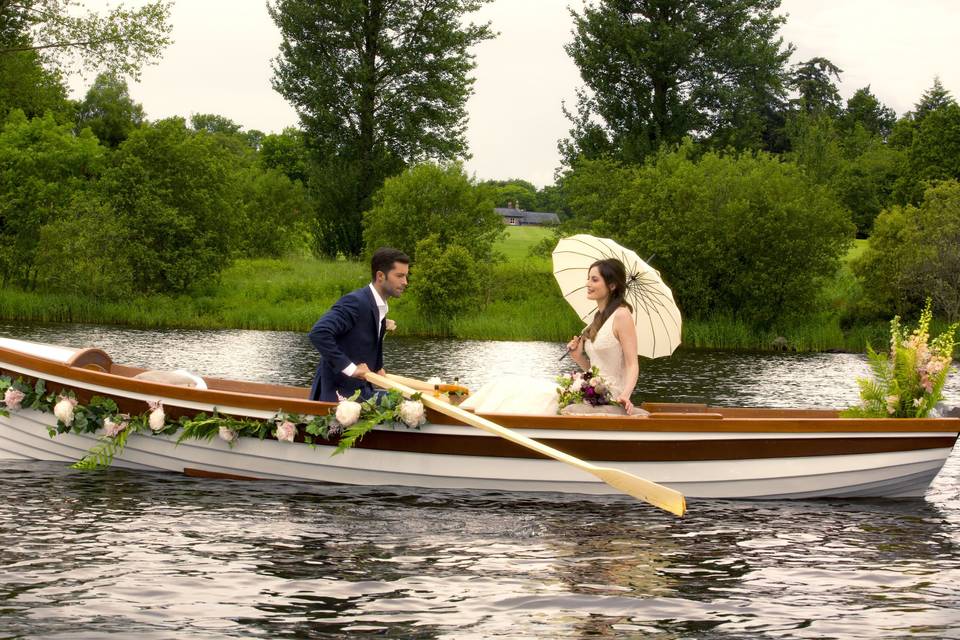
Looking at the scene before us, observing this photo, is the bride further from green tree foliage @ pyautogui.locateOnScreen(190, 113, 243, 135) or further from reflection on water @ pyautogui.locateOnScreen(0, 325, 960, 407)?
green tree foliage @ pyautogui.locateOnScreen(190, 113, 243, 135)

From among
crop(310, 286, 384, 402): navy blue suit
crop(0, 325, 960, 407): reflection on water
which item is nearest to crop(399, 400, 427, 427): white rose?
crop(310, 286, 384, 402): navy blue suit

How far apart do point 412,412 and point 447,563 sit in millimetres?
1985

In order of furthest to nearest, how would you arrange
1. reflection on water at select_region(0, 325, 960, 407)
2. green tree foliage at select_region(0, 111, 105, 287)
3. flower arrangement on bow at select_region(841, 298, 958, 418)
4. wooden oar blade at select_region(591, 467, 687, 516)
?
1. green tree foliage at select_region(0, 111, 105, 287)
2. reflection on water at select_region(0, 325, 960, 407)
3. flower arrangement on bow at select_region(841, 298, 958, 418)
4. wooden oar blade at select_region(591, 467, 687, 516)

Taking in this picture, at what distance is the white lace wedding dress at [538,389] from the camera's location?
1021 cm

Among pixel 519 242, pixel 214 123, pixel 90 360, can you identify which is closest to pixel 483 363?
pixel 90 360

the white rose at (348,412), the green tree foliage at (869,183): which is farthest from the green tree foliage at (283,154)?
the white rose at (348,412)

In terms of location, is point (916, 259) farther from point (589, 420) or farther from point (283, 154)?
point (283, 154)

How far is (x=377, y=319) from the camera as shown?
10.3m

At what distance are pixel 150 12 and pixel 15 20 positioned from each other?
15.7m

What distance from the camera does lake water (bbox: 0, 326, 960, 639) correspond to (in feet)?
22.5

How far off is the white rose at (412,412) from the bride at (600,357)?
0.54m

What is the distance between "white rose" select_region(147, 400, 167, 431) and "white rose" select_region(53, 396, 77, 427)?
0.76 m

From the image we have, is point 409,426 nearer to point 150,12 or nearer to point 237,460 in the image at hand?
point 237,460

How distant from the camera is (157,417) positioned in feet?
34.4
